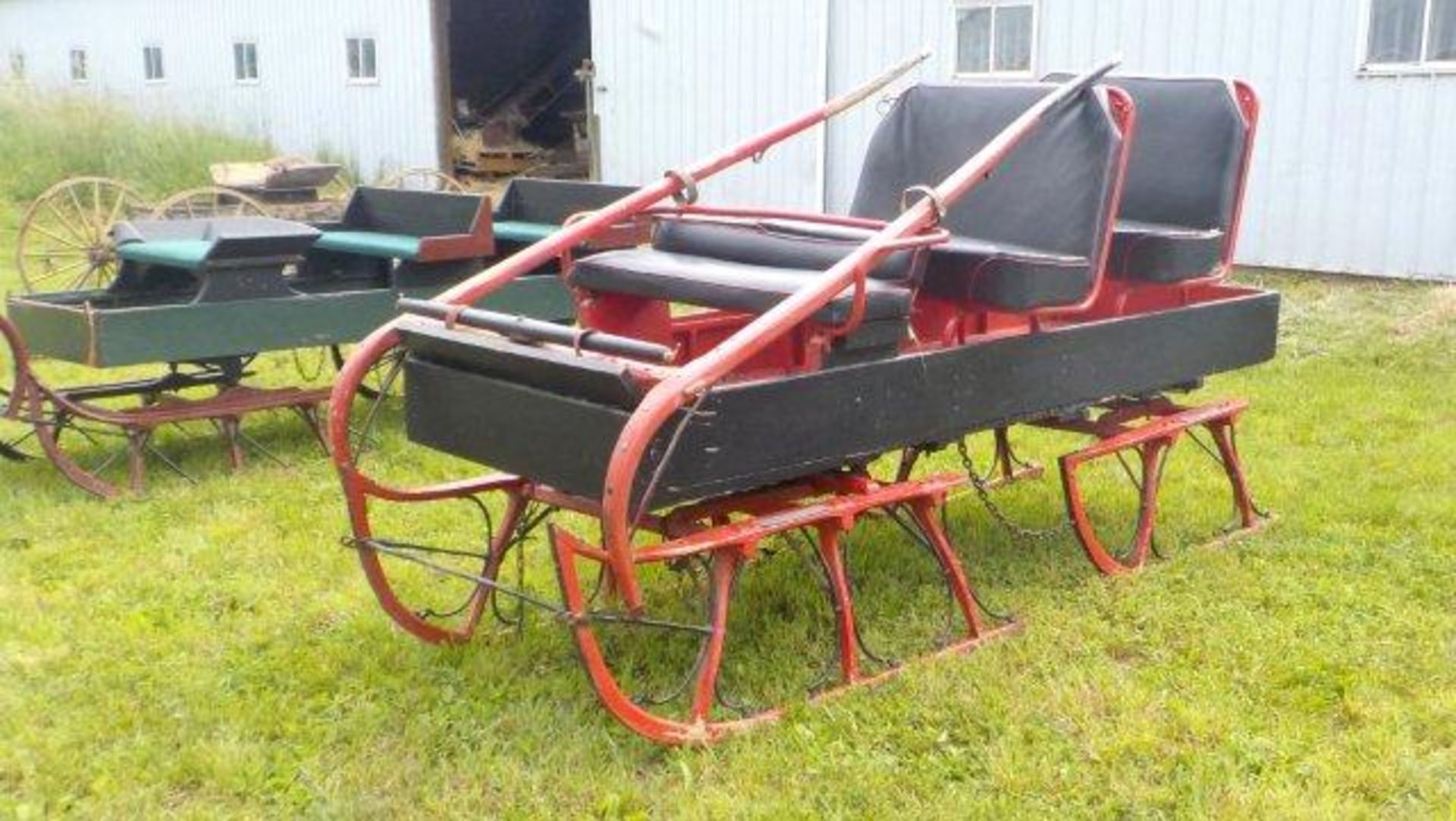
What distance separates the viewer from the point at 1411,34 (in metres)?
8.61

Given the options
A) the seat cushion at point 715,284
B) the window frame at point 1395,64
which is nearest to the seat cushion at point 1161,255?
the seat cushion at point 715,284

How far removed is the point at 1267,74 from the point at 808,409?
6703 millimetres

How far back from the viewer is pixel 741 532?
3572 mm

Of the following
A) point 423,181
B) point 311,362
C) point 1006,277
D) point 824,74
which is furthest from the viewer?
point 423,181

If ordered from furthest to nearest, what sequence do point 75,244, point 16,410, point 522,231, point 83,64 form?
point 83,64 → point 75,244 → point 522,231 → point 16,410

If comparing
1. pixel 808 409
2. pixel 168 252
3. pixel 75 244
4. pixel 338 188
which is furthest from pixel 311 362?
pixel 338 188

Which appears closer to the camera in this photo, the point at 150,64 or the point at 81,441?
the point at 81,441

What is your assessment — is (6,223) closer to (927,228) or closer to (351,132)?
(351,132)

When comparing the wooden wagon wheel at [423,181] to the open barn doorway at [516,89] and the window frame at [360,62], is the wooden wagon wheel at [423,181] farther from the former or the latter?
the window frame at [360,62]

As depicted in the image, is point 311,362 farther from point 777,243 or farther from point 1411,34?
point 1411,34

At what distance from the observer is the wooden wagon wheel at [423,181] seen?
37.1 feet

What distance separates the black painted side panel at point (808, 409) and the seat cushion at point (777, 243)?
289 millimetres

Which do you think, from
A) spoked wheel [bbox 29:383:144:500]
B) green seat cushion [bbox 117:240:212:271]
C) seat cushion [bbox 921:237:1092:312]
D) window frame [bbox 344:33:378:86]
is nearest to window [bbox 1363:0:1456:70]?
seat cushion [bbox 921:237:1092:312]

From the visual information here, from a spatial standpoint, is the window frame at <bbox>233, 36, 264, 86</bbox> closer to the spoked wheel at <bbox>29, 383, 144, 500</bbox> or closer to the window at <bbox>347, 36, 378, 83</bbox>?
the window at <bbox>347, 36, 378, 83</bbox>
